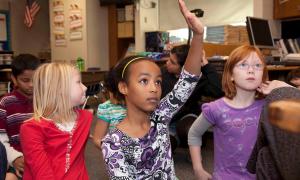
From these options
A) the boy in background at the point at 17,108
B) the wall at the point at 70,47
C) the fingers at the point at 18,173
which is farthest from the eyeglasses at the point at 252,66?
the wall at the point at 70,47

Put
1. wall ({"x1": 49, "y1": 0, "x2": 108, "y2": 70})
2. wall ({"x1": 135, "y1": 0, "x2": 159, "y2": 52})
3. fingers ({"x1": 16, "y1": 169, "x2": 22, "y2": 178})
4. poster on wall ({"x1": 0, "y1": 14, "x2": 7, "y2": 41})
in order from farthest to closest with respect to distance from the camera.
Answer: poster on wall ({"x1": 0, "y1": 14, "x2": 7, "y2": 41}), wall ({"x1": 49, "y1": 0, "x2": 108, "y2": 70}), wall ({"x1": 135, "y1": 0, "x2": 159, "y2": 52}), fingers ({"x1": 16, "y1": 169, "x2": 22, "y2": 178})

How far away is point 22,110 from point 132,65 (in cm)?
97

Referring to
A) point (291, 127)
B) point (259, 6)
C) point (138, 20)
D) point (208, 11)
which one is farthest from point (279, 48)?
point (291, 127)

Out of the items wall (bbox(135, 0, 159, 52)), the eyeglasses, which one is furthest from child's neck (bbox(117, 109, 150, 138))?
wall (bbox(135, 0, 159, 52))

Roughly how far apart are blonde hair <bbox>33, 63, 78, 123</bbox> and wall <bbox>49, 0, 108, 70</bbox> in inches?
234

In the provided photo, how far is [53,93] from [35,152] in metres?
0.25

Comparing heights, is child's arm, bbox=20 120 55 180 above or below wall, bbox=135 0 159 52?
below

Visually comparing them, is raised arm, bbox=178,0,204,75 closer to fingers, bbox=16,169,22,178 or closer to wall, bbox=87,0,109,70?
fingers, bbox=16,169,22,178

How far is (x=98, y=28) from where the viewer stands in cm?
746

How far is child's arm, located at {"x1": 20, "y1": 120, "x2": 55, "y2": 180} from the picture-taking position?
139 centimetres

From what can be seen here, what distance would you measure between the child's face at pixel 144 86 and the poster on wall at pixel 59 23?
6.77 meters

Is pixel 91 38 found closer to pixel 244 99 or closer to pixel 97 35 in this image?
pixel 97 35

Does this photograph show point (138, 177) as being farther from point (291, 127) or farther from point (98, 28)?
point (98, 28)

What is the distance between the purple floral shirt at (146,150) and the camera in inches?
48.3
